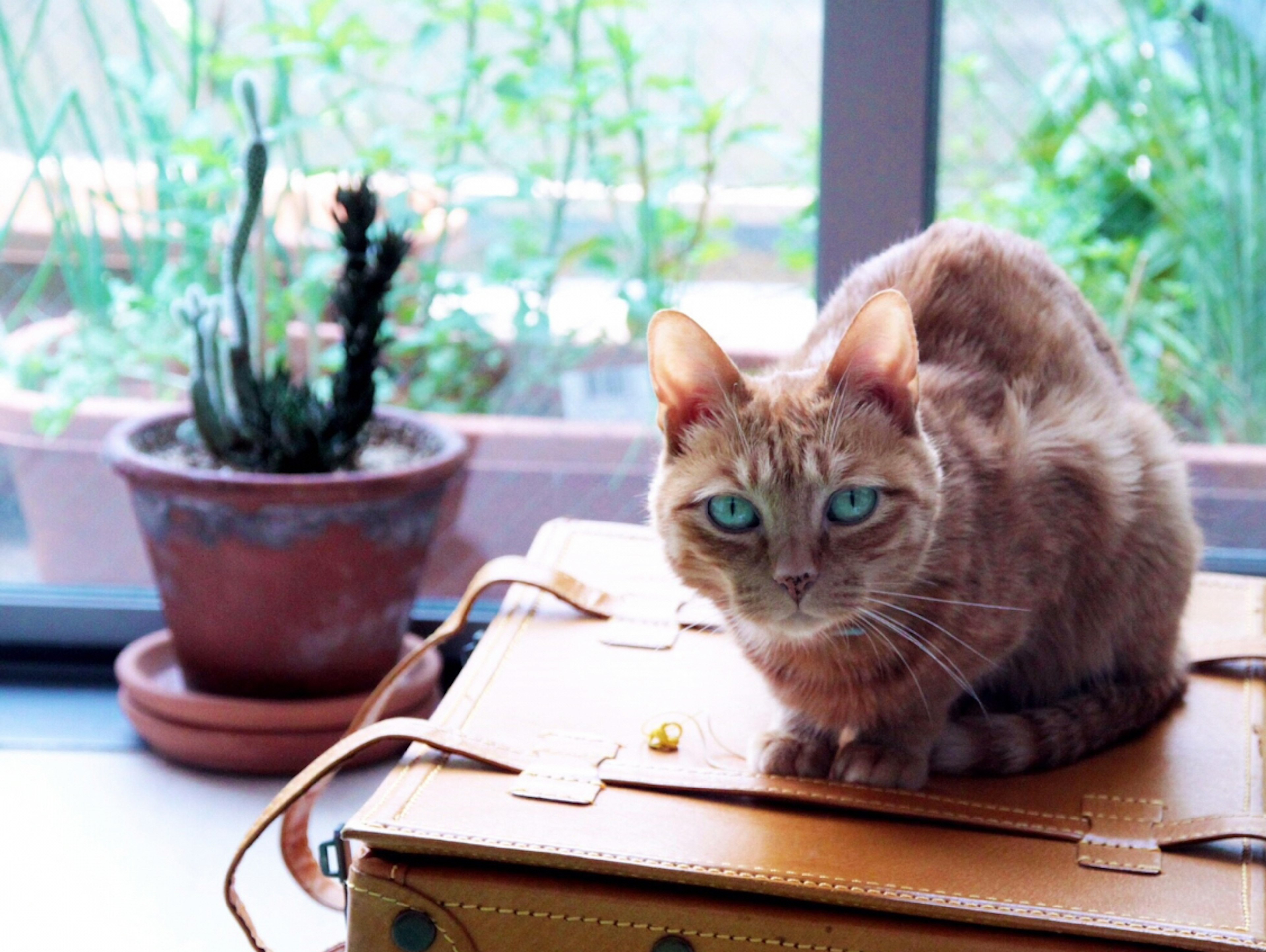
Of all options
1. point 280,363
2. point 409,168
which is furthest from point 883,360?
point 409,168

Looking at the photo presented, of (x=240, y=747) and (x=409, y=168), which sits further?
(x=409, y=168)

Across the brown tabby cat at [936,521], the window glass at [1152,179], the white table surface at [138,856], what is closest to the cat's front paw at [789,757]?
the brown tabby cat at [936,521]

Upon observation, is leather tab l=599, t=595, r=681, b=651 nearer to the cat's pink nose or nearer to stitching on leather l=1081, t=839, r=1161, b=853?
the cat's pink nose

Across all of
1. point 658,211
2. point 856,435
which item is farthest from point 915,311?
point 658,211

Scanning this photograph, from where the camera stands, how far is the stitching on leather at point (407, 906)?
36.3 inches

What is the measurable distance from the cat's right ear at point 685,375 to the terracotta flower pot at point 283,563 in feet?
1.78

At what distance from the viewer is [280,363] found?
64.0 inches

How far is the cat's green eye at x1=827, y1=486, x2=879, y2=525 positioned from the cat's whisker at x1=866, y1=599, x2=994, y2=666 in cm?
7

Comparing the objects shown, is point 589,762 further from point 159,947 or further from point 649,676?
point 159,947

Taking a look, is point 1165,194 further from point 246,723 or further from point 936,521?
point 246,723

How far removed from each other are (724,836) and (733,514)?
25 centimetres

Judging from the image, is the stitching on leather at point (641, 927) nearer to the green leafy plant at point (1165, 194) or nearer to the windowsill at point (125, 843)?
the windowsill at point (125, 843)

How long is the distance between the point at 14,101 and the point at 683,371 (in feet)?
4.24

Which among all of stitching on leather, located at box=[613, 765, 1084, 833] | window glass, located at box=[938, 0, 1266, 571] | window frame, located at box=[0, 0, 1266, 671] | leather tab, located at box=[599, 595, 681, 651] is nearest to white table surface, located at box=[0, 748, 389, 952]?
leather tab, located at box=[599, 595, 681, 651]
